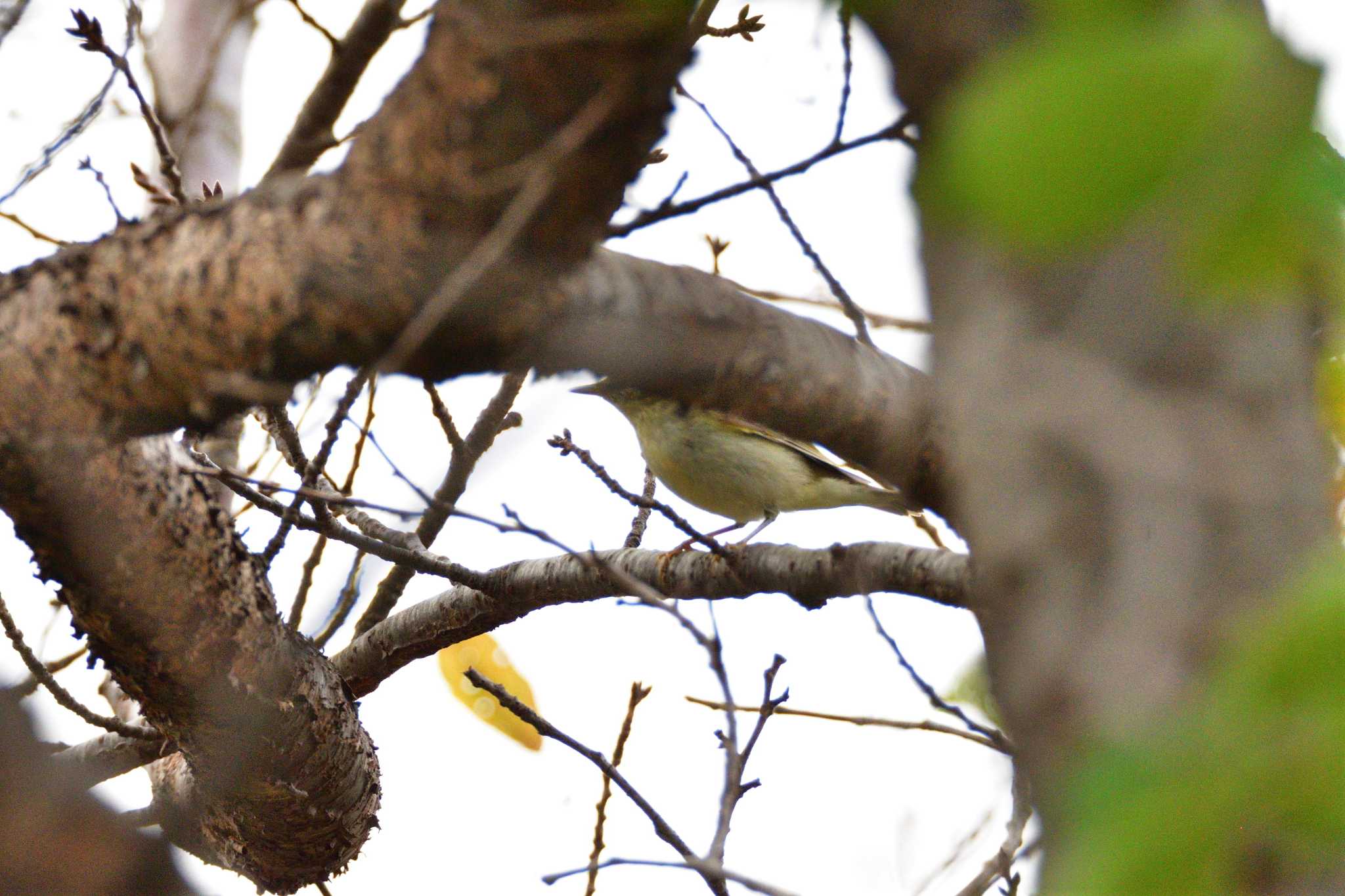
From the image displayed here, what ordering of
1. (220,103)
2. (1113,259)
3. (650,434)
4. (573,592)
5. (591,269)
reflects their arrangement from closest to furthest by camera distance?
(1113,259) < (591,269) < (573,592) < (650,434) < (220,103)

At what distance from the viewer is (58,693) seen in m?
3.30

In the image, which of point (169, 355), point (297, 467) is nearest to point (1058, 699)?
point (169, 355)

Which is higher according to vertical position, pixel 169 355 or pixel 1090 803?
pixel 169 355

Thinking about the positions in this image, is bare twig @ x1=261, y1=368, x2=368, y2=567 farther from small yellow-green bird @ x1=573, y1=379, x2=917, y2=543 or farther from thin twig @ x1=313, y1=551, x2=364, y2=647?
small yellow-green bird @ x1=573, y1=379, x2=917, y2=543

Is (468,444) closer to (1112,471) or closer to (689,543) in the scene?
(689,543)

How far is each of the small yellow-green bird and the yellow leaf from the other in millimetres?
1510

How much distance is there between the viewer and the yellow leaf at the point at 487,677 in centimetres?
352

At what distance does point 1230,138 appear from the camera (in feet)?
1.62

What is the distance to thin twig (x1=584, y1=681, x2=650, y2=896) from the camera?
295 centimetres

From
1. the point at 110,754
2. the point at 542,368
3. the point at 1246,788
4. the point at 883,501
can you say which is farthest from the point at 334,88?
the point at 883,501

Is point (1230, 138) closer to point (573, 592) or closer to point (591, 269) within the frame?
point (591, 269)

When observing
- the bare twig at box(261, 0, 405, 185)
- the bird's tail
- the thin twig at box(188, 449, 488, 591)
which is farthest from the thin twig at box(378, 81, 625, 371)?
the bird's tail

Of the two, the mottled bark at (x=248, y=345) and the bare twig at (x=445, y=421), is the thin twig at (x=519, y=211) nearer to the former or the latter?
the mottled bark at (x=248, y=345)

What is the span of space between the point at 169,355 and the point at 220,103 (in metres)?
5.26
